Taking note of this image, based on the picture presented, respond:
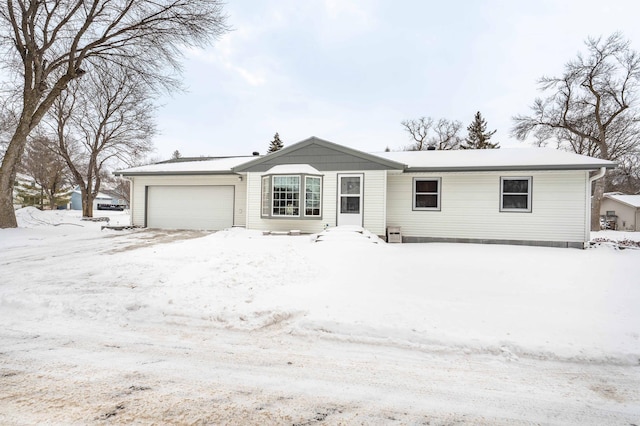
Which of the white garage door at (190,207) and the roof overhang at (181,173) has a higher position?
the roof overhang at (181,173)

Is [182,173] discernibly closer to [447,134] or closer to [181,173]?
[181,173]

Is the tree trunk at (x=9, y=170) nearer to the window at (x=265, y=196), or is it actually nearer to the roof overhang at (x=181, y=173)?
the roof overhang at (x=181, y=173)

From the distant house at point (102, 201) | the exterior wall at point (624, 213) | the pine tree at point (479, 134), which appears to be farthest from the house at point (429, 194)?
the distant house at point (102, 201)

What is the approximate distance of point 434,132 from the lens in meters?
37.6

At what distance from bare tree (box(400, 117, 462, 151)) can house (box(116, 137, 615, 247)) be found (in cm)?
2627

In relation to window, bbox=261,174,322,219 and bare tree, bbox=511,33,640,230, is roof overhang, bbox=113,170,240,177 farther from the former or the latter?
bare tree, bbox=511,33,640,230

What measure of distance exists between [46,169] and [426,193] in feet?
118

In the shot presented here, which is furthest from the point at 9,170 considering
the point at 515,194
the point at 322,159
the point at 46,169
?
the point at 46,169

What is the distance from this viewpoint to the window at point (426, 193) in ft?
37.6

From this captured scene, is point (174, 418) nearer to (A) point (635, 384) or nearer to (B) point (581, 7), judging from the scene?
(A) point (635, 384)

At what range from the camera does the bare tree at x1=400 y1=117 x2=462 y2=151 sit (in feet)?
121

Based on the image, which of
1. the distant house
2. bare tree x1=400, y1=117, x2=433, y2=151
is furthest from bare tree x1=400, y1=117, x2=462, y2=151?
the distant house

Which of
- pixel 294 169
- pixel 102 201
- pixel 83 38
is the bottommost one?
pixel 102 201

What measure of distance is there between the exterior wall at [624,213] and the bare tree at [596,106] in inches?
322
